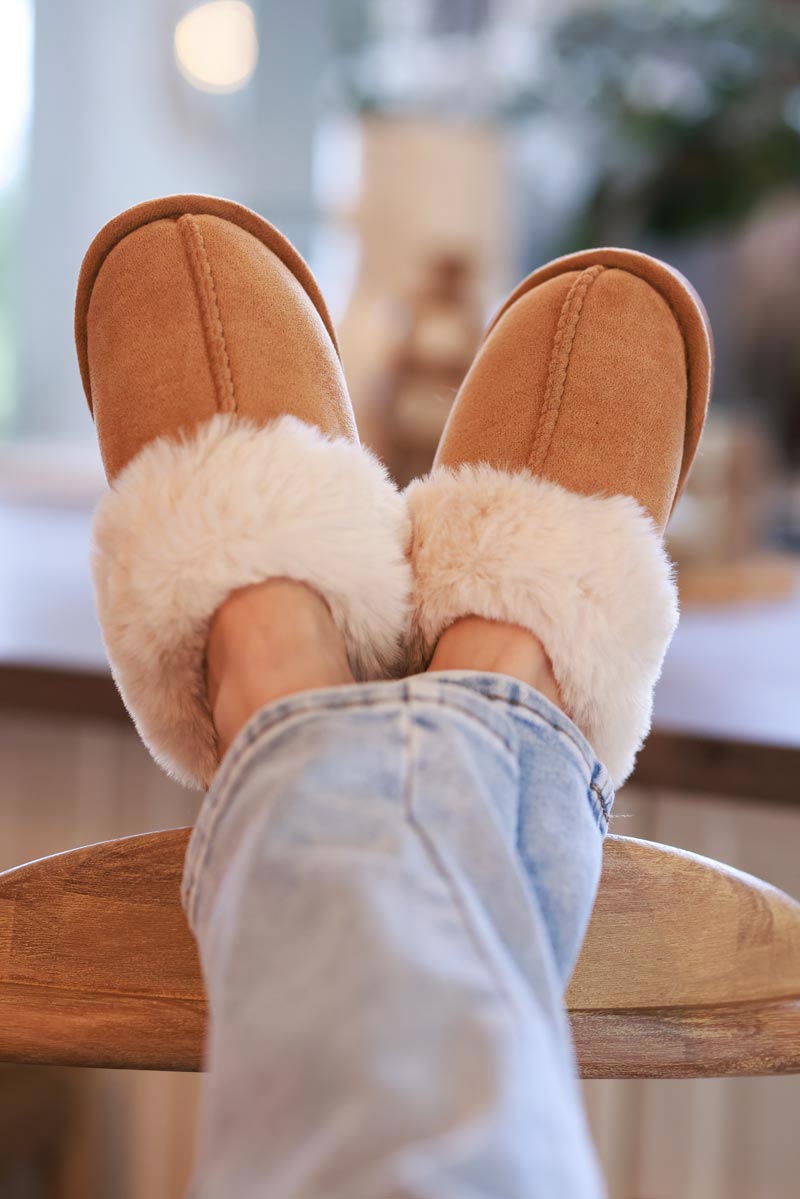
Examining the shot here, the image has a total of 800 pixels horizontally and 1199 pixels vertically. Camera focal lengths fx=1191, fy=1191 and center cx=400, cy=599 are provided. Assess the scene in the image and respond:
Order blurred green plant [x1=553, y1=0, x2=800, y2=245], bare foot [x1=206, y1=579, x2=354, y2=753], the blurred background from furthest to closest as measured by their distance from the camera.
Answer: blurred green plant [x1=553, y1=0, x2=800, y2=245], the blurred background, bare foot [x1=206, y1=579, x2=354, y2=753]

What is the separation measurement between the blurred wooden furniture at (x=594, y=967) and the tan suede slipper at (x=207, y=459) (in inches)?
2.9

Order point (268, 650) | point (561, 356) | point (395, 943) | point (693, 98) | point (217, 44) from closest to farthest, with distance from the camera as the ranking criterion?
point (395, 943) → point (268, 650) → point (561, 356) → point (693, 98) → point (217, 44)

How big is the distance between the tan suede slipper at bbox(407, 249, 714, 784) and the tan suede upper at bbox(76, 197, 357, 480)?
8 centimetres

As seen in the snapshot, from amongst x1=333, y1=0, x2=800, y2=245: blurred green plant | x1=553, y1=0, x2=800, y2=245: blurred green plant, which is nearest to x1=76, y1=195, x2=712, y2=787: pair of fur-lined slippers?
x1=333, y1=0, x2=800, y2=245: blurred green plant

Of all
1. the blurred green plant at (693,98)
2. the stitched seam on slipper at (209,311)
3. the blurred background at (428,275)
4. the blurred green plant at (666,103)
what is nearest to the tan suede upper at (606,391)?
the stitched seam on slipper at (209,311)

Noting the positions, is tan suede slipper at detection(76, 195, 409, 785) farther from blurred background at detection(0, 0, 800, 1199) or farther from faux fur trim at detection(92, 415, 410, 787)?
blurred background at detection(0, 0, 800, 1199)

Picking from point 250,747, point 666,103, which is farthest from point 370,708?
point 666,103

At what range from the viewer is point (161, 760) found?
551mm

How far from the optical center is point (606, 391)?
1.89 feet

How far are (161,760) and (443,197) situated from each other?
137cm

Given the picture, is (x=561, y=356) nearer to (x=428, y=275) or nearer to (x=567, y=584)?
(x=567, y=584)

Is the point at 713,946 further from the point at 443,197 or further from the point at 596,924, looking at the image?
the point at 443,197

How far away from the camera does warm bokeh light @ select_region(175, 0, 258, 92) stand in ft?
10.4

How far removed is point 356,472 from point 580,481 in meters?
0.11
